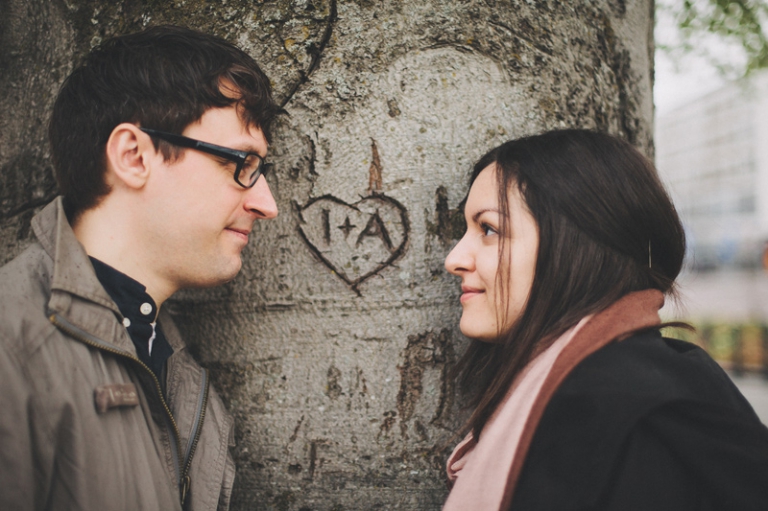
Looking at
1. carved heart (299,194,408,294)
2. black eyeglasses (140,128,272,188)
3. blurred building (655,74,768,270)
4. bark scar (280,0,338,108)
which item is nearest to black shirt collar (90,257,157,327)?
black eyeglasses (140,128,272,188)

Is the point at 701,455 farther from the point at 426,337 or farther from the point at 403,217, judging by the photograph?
the point at 403,217

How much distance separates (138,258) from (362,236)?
2.18 ft

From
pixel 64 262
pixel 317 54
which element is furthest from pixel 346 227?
pixel 64 262

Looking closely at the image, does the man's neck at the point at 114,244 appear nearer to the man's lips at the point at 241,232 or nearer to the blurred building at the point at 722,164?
the man's lips at the point at 241,232

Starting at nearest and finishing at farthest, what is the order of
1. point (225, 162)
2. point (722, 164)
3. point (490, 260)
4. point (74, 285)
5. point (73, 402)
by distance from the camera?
point (73, 402), point (74, 285), point (490, 260), point (225, 162), point (722, 164)

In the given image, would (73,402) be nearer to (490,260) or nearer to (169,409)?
(169,409)

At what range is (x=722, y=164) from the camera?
39.7 m

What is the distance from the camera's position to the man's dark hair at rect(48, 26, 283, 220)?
5.09ft

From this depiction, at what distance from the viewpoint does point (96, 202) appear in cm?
156

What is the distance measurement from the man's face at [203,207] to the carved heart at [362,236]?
206mm

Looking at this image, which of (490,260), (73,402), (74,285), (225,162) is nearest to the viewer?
(73,402)

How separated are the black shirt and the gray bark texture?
199mm

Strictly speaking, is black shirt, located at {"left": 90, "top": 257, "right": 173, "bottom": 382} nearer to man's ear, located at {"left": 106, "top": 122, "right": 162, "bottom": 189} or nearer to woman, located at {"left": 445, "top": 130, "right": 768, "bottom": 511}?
man's ear, located at {"left": 106, "top": 122, "right": 162, "bottom": 189}

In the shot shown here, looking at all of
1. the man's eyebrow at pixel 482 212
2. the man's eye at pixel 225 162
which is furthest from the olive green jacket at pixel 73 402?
the man's eyebrow at pixel 482 212
